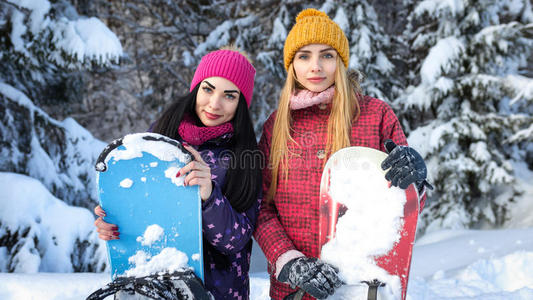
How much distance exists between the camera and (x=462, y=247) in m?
3.65

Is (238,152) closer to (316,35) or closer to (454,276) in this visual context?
(316,35)

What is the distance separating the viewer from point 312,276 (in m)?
1.17

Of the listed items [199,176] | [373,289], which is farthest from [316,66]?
[373,289]

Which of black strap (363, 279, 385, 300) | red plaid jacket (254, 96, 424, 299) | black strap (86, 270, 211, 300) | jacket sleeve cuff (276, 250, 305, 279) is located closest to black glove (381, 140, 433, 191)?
red plaid jacket (254, 96, 424, 299)

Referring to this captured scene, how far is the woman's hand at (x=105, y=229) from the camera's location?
4.22ft

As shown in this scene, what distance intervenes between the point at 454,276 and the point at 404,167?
7.77 feet

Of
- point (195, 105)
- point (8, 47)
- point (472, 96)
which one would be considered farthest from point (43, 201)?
point (472, 96)

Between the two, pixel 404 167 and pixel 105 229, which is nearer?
pixel 404 167

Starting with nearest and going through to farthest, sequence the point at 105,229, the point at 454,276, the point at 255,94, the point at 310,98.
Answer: the point at 105,229 → the point at 310,98 → the point at 454,276 → the point at 255,94

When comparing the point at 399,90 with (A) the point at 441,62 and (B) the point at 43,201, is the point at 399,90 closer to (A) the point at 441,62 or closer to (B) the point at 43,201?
(A) the point at 441,62

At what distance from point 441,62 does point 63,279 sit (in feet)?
18.4

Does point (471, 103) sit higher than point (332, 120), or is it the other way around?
point (471, 103)

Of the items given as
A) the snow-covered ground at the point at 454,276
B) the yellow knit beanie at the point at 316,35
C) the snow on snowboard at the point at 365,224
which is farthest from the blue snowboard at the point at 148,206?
the snow-covered ground at the point at 454,276

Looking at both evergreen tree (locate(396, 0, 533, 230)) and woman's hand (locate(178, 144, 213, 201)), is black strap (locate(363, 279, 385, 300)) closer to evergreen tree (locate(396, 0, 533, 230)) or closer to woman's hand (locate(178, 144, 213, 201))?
woman's hand (locate(178, 144, 213, 201))
